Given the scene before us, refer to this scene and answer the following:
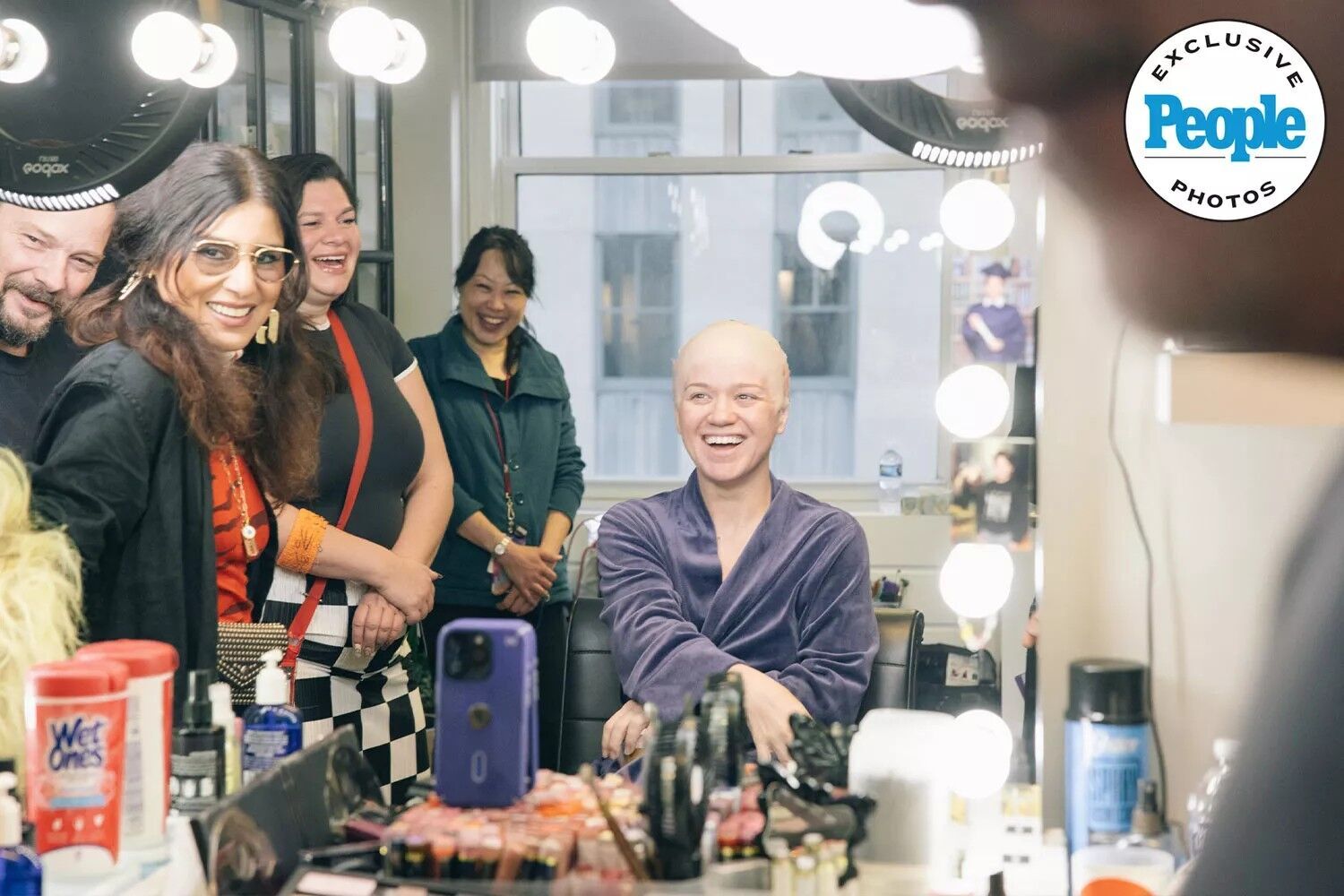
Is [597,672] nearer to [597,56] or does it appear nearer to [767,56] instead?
[767,56]

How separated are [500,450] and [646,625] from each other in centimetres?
139

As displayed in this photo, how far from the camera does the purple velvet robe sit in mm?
1699

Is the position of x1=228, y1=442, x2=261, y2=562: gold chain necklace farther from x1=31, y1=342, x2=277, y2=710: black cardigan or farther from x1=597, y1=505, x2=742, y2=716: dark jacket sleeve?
x1=597, y1=505, x2=742, y2=716: dark jacket sleeve

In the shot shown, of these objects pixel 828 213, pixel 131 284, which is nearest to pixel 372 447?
pixel 131 284

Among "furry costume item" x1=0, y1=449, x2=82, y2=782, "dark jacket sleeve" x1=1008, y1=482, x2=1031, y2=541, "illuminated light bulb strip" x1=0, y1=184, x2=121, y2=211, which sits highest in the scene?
"illuminated light bulb strip" x1=0, y1=184, x2=121, y2=211

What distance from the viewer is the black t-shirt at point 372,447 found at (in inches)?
81.6

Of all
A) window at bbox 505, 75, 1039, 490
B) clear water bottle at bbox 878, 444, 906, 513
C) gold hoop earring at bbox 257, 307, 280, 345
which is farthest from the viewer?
window at bbox 505, 75, 1039, 490

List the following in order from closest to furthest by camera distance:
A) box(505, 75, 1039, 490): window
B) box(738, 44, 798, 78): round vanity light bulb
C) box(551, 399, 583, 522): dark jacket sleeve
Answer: box(738, 44, 798, 78): round vanity light bulb
box(551, 399, 583, 522): dark jacket sleeve
box(505, 75, 1039, 490): window

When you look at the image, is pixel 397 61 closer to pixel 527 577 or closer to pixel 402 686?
pixel 527 577

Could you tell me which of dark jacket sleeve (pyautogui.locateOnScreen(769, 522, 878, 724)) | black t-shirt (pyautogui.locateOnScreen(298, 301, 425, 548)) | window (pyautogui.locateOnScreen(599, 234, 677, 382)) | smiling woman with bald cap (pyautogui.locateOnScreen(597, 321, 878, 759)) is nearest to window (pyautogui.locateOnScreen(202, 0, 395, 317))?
black t-shirt (pyautogui.locateOnScreen(298, 301, 425, 548))

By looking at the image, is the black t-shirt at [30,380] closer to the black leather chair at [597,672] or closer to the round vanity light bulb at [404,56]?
the black leather chair at [597,672]

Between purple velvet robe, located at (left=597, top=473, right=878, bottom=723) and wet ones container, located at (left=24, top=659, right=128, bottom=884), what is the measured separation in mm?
697

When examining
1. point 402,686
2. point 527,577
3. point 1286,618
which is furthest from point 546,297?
point 1286,618

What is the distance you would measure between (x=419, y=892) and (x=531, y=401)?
211cm
